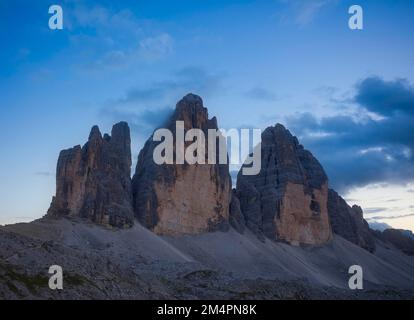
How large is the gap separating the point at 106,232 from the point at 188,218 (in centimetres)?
2382

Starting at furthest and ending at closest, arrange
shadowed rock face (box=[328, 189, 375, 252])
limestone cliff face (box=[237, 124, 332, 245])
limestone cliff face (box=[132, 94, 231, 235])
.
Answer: shadowed rock face (box=[328, 189, 375, 252]) → limestone cliff face (box=[237, 124, 332, 245]) → limestone cliff face (box=[132, 94, 231, 235])

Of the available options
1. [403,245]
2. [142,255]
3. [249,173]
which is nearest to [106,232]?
[142,255]

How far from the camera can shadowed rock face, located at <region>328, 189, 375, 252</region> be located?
148250mm

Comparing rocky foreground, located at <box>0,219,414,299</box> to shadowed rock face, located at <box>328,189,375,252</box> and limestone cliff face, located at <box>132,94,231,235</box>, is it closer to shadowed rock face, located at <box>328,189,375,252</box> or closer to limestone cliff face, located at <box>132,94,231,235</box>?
limestone cliff face, located at <box>132,94,231,235</box>

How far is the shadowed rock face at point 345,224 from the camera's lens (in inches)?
5837

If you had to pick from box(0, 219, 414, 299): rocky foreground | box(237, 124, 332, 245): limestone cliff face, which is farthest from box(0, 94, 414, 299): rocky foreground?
box(237, 124, 332, 245): limestone cliff face

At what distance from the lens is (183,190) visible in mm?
106250

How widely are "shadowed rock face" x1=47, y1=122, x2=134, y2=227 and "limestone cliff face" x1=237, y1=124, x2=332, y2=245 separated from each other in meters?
39.3

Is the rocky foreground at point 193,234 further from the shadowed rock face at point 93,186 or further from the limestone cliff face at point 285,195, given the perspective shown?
the limestone cliff face at point 285,195

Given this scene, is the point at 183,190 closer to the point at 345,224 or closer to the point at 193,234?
the point at 193,234

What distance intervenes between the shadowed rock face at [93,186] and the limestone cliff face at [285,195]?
39268 millimetres

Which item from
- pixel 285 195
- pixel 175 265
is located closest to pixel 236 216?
pixel 285 195

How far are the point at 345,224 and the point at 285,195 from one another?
29117 millimetres
